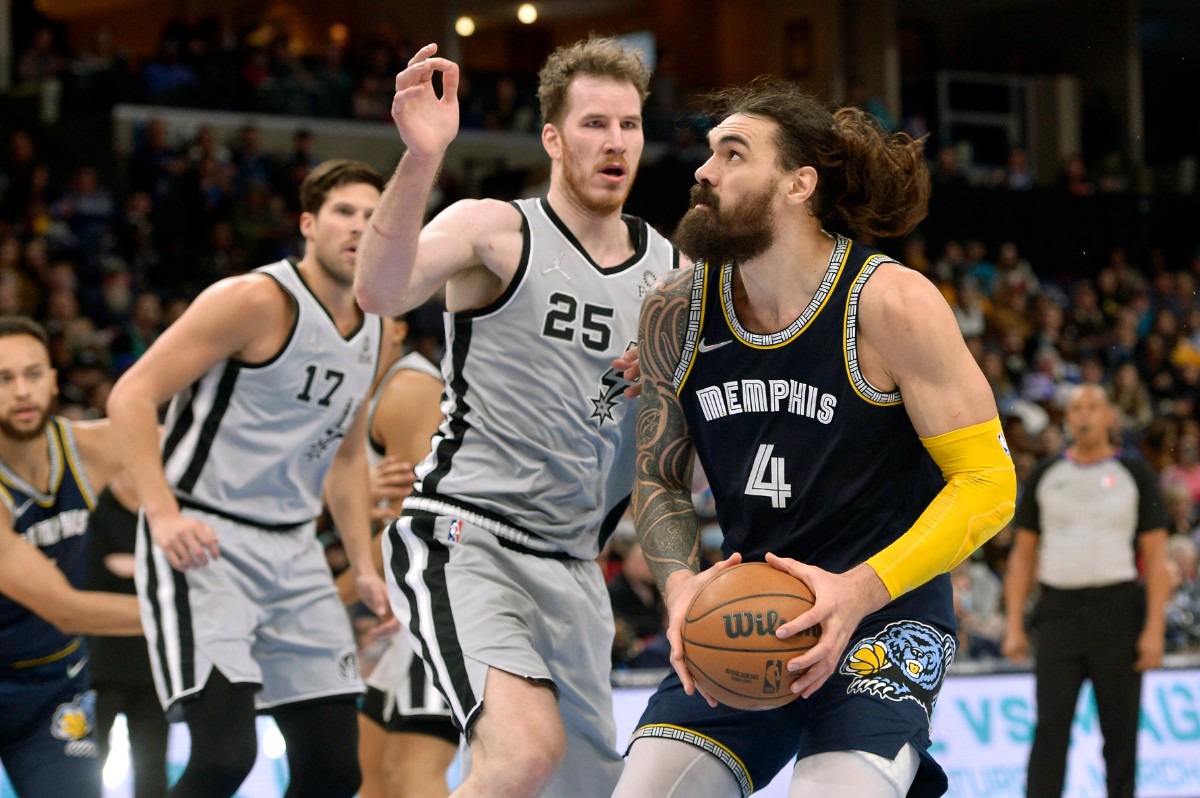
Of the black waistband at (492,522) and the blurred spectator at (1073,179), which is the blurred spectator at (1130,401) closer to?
the blurred spectator at (1073,179)

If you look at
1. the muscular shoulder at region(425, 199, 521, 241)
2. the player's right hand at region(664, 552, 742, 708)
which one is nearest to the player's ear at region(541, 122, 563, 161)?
the muscular shoulder at region(425, 199, 521, 241)

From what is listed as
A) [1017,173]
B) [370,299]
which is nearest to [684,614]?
[370,299]

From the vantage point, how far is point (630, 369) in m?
4.12

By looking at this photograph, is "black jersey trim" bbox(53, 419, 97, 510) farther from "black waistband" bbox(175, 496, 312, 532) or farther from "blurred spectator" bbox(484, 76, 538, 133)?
"blurred spectator" bbox(484, 76, 538, 133)

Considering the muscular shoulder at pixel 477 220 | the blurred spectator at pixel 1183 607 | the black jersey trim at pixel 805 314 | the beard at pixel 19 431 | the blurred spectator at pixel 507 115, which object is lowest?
the blurred spectator at pixel 1183 607

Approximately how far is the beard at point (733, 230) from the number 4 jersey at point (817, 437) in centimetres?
18

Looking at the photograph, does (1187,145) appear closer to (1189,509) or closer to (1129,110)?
(1129,110)

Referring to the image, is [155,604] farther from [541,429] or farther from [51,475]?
[541,429]

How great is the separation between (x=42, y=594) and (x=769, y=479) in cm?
282

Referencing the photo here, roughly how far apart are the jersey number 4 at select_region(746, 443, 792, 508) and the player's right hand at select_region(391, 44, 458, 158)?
45.3 inches

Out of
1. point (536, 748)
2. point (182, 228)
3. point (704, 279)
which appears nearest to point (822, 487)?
point (704, 279)

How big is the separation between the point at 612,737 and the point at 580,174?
173cm

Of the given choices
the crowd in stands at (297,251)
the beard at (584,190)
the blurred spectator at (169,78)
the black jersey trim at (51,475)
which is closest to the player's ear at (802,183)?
the beard at (584,190)

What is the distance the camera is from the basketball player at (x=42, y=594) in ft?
17.2
